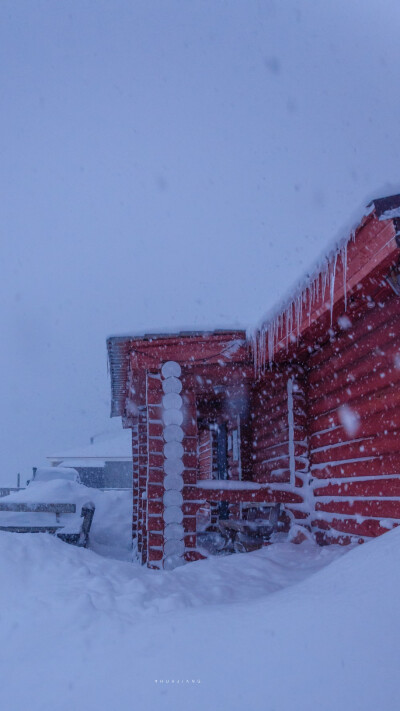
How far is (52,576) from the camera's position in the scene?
177 inches

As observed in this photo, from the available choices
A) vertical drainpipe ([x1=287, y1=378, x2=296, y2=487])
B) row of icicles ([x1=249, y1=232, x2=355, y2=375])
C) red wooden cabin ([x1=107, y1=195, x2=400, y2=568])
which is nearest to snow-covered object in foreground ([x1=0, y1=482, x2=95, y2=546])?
red wooden cabin ([x1=107, y1=195, x2=400, y2=568])

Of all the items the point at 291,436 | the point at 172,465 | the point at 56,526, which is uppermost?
the point at 291,436

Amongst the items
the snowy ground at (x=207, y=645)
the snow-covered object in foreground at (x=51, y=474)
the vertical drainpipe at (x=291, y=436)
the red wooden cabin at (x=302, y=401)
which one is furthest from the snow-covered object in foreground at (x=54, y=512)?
the snowy ground at (x=207, y=645)

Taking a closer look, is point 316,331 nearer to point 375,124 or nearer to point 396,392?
point 396,392

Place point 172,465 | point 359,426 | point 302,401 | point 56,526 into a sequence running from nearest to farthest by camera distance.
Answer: point 359,426
point 302,401
point 172,465
point 56,526

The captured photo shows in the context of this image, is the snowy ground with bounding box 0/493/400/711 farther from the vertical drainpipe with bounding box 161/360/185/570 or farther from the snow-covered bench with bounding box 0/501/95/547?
the snow-covered bench with bounding box 0/501/95/547

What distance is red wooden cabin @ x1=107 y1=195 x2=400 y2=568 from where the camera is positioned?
479 centimetres

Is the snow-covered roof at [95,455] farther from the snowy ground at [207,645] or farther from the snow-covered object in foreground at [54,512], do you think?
the snowy ground at [207,645]

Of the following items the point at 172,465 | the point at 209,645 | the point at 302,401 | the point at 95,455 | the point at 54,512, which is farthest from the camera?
the point at 95,455

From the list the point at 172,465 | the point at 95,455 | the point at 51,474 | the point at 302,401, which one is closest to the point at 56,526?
the point at 172,465

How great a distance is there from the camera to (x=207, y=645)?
2738 millimetres

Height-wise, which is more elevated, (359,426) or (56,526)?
(359,426)

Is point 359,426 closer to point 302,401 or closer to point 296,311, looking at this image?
point 296,311

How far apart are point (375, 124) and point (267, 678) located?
160 metres
